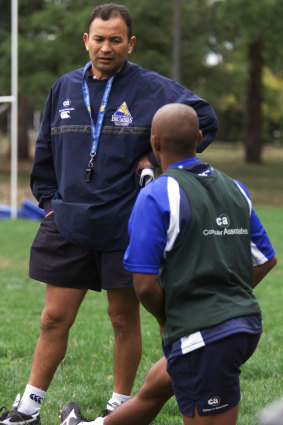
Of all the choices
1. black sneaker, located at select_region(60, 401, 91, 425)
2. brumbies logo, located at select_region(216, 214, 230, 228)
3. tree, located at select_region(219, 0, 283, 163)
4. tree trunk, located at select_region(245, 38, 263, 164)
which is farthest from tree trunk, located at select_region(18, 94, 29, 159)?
brumbies logo, located at select_region(216, 214, 230, 228)

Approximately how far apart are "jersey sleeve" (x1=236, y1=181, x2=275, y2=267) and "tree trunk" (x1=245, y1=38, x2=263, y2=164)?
29394 millimetres

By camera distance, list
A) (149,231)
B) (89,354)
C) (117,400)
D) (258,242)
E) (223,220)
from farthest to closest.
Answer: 1. (89,354)
2. (117,400)
3. (258,242)
4. (223,220)
5. (149,231)

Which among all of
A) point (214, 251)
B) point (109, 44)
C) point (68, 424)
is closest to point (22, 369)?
point (68, 424)

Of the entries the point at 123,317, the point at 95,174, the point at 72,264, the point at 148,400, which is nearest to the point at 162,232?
the point at 148,400

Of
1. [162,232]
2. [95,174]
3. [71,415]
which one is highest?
[162,232]

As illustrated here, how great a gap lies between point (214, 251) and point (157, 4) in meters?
24.8

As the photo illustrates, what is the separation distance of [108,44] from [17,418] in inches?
77.9

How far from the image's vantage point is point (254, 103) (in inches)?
1334

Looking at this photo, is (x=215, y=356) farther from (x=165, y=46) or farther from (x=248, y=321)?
(x=165, y=46)

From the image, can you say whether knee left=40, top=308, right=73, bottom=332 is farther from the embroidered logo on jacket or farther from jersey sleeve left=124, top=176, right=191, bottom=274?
jersey sleeve left=124, top=176, right=191, bottom=274

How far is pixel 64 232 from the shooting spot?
4152 millimetres

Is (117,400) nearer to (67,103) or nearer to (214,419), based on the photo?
(214,419)

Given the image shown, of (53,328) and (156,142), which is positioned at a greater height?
(156,142)

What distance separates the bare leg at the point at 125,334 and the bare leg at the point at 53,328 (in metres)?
0.20
